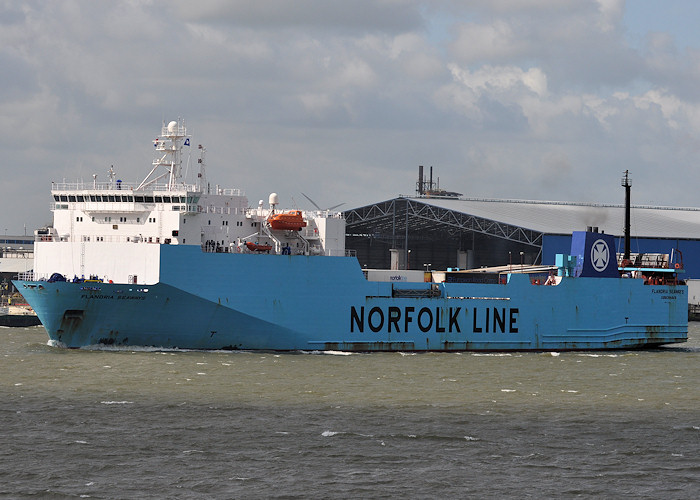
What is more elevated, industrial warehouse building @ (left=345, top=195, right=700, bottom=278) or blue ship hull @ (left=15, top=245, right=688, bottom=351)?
industrial warehouse building @ (left=345, top=195, right=700, bottom=278)

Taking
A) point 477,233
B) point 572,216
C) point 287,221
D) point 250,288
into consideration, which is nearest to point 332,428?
point 250,288

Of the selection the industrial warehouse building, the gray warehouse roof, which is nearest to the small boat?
the industrial warehouse building

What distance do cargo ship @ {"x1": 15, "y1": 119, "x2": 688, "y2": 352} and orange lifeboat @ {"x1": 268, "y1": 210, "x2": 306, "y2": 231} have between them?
52 millimetres

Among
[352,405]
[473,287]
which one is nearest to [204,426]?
[352,405]

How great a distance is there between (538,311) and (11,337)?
72.5 feet

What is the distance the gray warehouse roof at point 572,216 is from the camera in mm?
66938

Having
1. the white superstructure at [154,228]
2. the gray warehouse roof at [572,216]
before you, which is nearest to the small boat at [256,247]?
the white superstructure at [154,228]

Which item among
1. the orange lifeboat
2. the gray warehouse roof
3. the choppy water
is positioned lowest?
the choppy water

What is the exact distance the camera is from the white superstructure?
1387 inches

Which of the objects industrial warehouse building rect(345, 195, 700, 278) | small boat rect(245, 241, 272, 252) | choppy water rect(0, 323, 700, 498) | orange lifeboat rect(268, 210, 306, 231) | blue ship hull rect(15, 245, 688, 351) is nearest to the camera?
choppy water rect(0, 323, 700, 498)

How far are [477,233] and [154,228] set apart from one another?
35.9 meters

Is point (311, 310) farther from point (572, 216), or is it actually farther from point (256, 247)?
point (572, 216)

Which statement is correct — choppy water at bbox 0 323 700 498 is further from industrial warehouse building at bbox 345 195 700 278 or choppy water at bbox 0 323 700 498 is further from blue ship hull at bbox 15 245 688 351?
industrial warehouse building at bbox 345 195 700 278

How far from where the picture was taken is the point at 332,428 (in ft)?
72.2
